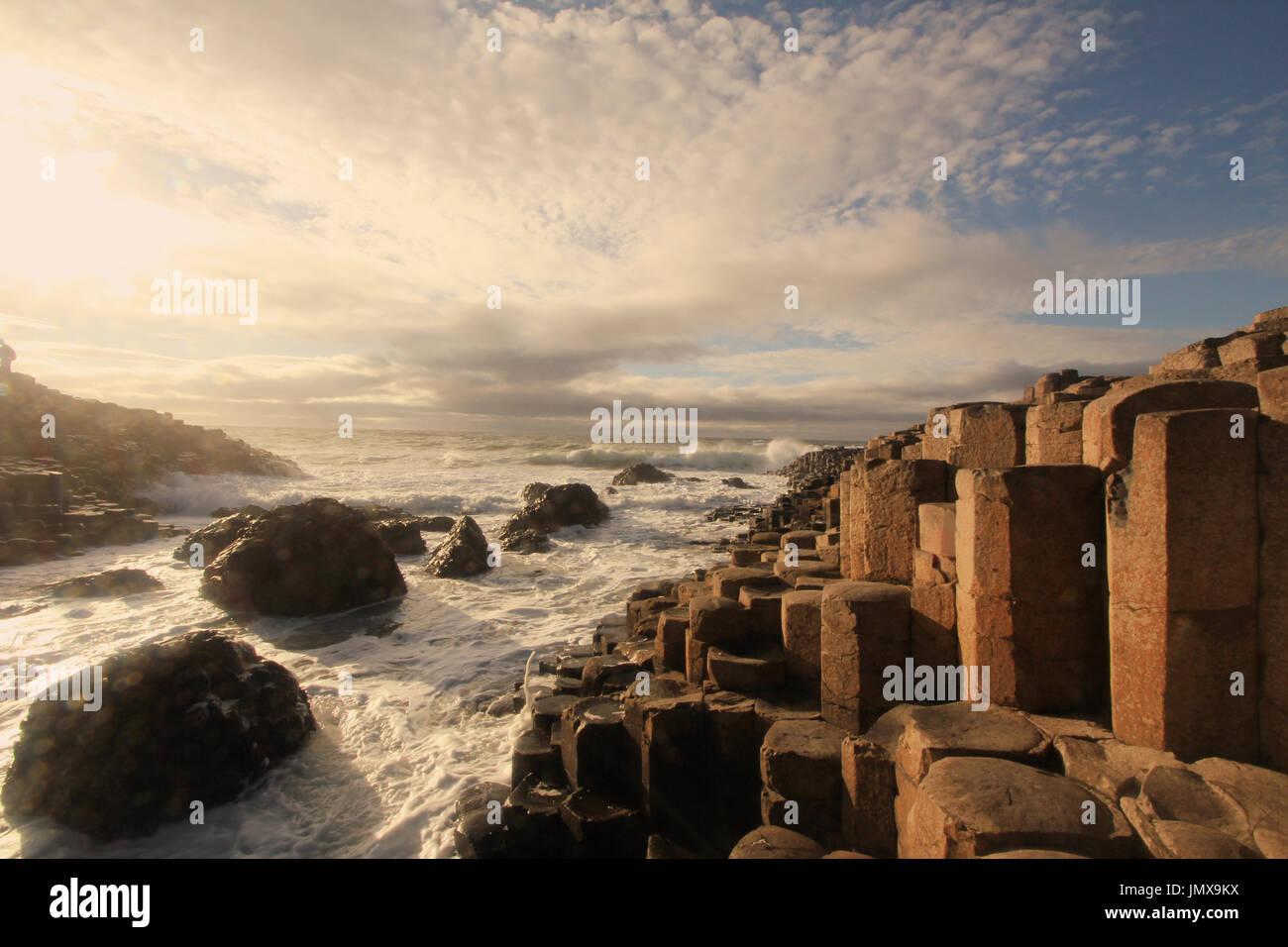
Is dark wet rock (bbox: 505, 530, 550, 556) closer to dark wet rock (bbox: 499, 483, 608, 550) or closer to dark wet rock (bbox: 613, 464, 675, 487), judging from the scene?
dark wet rock (bbox: 499, 483, 608, 550)

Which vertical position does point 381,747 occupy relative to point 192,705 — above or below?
below

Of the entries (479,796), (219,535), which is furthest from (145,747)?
(219,535)

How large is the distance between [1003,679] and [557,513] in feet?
51.3

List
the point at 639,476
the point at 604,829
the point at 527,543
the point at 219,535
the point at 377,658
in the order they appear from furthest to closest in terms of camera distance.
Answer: the point at 639,476 < the point at 527,543 < the point at 219,535 < the point at 377,658 < the point at 604,829

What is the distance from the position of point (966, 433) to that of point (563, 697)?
462 centimetres

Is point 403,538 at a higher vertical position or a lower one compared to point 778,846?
higher

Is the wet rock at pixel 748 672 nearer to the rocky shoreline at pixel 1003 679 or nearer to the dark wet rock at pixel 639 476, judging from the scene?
the rocky shoreline at pixel 1003 679

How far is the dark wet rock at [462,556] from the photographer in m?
13.3

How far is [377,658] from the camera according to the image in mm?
8812

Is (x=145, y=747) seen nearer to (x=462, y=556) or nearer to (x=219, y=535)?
(x=462, y=556)

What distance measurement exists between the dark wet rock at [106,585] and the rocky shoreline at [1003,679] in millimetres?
10657
